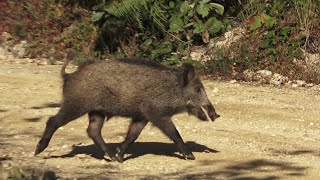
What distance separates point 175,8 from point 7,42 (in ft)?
11.5

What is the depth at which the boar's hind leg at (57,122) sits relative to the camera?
27.0ft

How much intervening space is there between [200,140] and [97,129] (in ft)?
4.75

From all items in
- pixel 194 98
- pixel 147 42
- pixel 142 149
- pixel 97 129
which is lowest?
pixel 147 42

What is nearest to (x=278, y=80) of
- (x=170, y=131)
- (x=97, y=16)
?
(x=97, y=16)

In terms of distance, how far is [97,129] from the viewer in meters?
8.48

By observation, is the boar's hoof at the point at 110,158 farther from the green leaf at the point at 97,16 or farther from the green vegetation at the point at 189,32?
the green leaf at the point at 97,16

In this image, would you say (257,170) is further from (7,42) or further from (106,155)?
(7,42)

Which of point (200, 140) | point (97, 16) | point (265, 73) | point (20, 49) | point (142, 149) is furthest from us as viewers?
point (20, 49)

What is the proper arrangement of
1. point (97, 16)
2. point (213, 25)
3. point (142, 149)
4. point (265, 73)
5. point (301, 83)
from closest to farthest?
point (142, 149)
point (301, 83)
point (265, 73)
point (213, 25)
point (97, 16)

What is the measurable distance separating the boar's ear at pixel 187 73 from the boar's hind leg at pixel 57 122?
1.16 metres

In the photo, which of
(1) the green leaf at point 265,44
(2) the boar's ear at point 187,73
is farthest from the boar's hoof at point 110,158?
(1) the green leaf at point 265,44

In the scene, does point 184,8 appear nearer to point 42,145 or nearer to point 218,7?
point 218,7

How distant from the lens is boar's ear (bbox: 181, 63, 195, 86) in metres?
8.55

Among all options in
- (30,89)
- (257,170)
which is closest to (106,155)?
(257,170)
